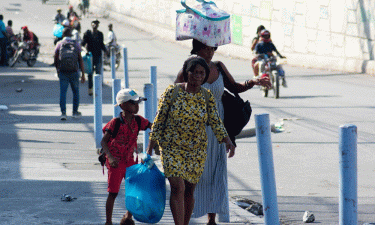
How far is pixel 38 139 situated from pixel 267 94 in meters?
7.53

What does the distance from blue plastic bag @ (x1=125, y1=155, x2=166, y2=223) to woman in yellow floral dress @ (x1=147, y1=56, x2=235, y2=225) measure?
0.19 metres

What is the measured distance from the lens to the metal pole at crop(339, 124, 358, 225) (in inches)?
196

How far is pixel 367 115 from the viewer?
14.3 metres

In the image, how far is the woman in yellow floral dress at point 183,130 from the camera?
19.1 feet

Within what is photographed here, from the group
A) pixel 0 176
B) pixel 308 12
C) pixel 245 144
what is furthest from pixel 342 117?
pixel 308 12

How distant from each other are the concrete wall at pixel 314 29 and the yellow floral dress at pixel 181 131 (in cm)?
1782

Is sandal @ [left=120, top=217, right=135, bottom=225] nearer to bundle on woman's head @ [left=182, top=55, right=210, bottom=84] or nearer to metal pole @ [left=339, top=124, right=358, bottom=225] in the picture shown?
bundle on woman's head @ [left=182, top=55, right=210, bottom=84]

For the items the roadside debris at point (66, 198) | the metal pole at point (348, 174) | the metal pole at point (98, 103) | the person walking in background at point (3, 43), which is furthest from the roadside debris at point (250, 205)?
the person walking in background at point (3, 43)

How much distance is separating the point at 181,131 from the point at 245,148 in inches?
217

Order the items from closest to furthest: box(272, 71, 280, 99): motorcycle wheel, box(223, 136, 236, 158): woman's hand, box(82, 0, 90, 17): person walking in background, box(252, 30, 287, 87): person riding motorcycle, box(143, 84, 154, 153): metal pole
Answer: box(223, 136, 236, 158): woman's hand, box(143, 84, 154, 153): metal pole, box(272, 71, 280, 99): motorcycle wheel, box(252, 30, 287, 87): person riding motorcycle, box(82, 0, 90, 17): person walking in background

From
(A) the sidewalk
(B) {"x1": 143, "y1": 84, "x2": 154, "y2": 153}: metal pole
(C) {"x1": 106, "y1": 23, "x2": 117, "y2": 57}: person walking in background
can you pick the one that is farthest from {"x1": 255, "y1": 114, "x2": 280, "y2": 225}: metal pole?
(C) {"x1": 106, "y1": 23, "x2": 117, "y2": 57}: person walking in background

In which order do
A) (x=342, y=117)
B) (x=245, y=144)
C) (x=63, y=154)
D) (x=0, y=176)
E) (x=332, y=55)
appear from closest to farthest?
(x=0, y=176) → (x=63, y=154) → (x=245, y=144) → (x=342, y=117) → (x=332, y=55)

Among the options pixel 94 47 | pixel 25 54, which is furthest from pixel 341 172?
pixel 25 54

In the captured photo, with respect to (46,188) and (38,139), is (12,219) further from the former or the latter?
(38,139)
